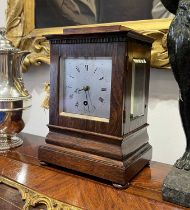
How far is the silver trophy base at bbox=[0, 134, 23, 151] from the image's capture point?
94cm

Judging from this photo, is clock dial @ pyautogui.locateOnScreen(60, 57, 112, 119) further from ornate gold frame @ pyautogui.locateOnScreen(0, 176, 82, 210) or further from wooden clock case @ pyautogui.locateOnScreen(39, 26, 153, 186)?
ornate gold frame @ pyautogui.locateOnScreen(0, 176, 82, 210)

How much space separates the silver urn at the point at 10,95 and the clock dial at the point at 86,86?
0.24 m

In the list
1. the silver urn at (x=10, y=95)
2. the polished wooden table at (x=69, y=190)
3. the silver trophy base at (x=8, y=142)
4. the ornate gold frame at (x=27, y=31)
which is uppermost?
the ornate gold frame at (x=27, y=31)

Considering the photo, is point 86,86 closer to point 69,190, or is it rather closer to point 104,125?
point 104,125

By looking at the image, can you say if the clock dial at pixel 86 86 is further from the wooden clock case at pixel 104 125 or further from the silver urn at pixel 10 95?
the silver urn at pixel 10 95

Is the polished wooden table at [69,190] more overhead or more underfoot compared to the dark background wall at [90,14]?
more underfoot

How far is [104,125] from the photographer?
68 centimetres

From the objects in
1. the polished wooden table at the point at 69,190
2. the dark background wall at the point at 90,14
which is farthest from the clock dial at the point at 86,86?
the dark background wall at the point at 90,14

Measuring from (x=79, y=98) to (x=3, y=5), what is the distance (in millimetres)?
849

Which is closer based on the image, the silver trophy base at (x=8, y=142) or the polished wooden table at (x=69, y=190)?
the polished wooden table at (x=69, y=190)

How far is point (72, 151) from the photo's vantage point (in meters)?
0.72

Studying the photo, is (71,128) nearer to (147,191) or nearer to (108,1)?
(147,191)

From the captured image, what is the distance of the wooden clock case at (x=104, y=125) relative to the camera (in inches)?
25.4

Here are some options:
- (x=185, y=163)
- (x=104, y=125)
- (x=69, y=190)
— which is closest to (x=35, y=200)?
(x=69, y=190)
